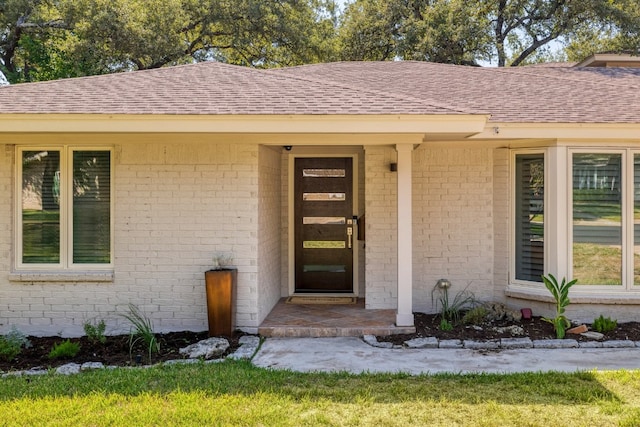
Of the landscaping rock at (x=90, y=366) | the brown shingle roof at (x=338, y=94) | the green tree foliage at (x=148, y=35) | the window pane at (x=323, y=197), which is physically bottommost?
the landscaping rock at (x=90, y=366)

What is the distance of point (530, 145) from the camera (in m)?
8.12

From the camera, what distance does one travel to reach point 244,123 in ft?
21.4

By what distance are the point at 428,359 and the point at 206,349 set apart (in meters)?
2.39

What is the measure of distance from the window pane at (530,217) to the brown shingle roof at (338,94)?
803 mm

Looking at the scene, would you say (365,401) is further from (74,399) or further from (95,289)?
(95,289)

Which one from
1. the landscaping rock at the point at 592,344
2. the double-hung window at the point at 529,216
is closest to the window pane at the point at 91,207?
the double-hung window at the point at 529,216

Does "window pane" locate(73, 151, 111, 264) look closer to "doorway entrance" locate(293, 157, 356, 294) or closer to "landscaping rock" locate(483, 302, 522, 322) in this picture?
"doorway entrance" locate(293, 157, 356, 294)

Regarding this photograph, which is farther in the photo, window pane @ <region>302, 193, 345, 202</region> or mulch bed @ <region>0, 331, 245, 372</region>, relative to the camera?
window pane @ <region>302, 193, 345, 202</region>

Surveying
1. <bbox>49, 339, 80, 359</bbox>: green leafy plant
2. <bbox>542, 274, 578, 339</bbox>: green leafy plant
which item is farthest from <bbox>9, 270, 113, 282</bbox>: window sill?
<bbox>542, 274, 578, 339</bbox>: green leafy plant

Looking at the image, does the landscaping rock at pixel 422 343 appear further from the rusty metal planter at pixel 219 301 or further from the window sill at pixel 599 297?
the rusty metal planter at pixel 219 301

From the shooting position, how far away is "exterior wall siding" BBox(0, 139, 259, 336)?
24.4 feet

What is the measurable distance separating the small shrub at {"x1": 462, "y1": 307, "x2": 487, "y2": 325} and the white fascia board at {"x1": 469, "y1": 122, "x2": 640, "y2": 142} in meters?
2.32

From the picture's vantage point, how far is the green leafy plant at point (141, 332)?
6484 mm

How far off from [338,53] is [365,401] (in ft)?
65.7
